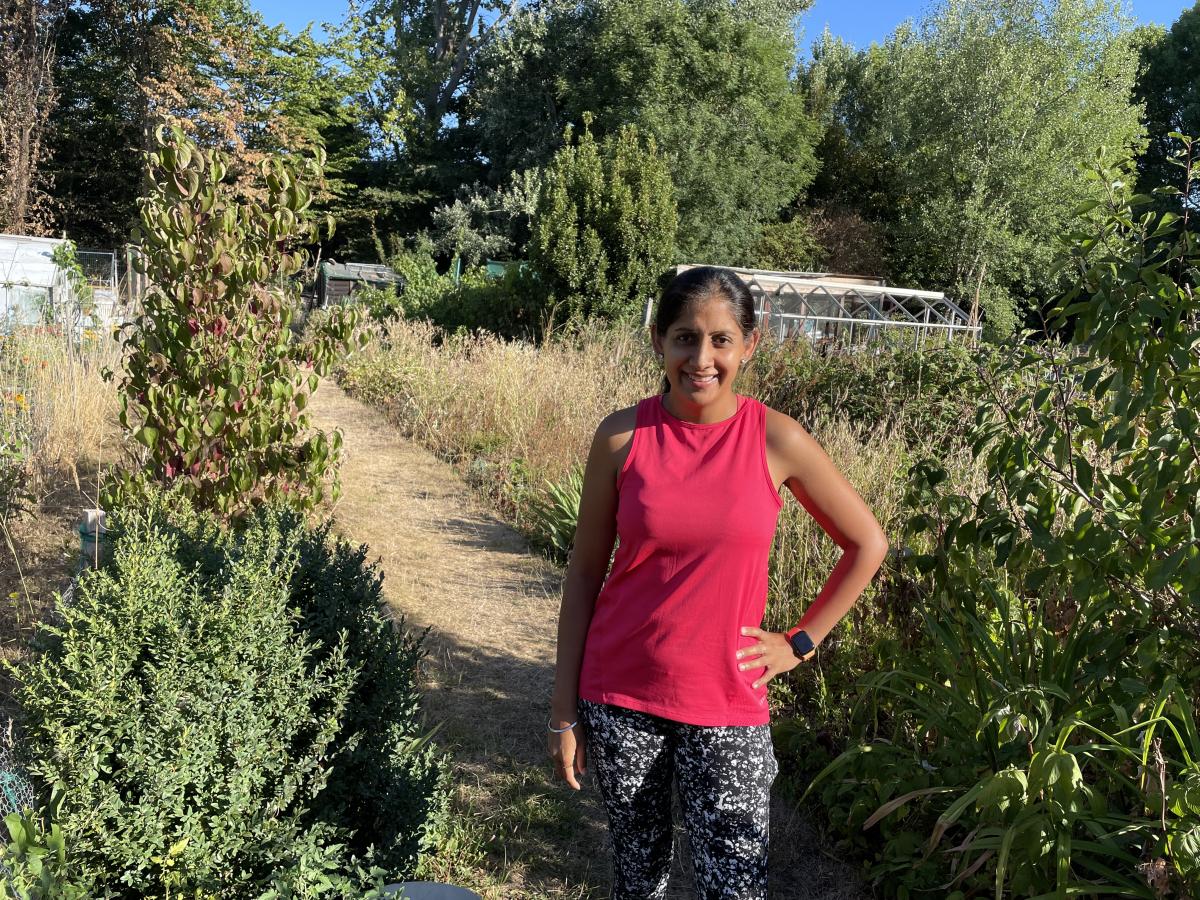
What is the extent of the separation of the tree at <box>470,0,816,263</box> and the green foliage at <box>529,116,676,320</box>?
34.9 feet

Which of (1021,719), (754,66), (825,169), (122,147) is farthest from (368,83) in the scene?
(1021,719)

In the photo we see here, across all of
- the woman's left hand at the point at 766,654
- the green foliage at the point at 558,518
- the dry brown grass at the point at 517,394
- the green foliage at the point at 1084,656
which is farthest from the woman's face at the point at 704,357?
the dry brown grass at the point at 517,394

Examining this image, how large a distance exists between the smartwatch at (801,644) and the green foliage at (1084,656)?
1.56ft

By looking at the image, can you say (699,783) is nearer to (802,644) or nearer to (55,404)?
(802,644)

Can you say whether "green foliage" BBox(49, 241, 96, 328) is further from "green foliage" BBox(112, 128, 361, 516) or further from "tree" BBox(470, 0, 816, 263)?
"tree" BBox(470, 0, 816, 263)

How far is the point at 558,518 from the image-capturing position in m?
6.49

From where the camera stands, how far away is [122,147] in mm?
30547

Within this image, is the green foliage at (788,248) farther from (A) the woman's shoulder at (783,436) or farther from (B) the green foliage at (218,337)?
(A) the woman's shoulder at (783,436)

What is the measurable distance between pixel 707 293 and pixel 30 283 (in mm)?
10951

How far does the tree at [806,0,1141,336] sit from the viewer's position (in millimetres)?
26766

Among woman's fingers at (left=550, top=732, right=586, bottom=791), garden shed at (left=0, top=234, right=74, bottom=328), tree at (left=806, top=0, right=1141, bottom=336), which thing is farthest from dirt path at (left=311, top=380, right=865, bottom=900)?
tree at (left=806, top=0, right=1141, bottom=336)

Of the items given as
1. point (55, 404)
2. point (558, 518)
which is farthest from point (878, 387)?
point (55, 404)

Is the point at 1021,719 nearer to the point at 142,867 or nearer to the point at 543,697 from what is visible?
the point at 142,867

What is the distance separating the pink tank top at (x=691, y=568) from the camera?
181 centimetres
